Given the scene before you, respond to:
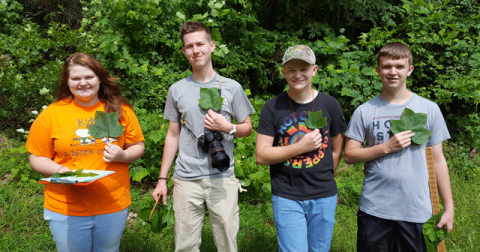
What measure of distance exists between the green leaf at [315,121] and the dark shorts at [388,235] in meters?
0.68

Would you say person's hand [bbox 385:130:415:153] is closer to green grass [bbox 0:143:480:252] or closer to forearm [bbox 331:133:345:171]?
forearm [bbox 331:133:345:171]

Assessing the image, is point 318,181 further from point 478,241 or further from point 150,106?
point 150,106

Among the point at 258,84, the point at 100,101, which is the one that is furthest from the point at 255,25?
the point at 100,101

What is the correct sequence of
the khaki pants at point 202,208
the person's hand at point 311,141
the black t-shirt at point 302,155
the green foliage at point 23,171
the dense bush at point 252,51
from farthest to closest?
the dense bush at point 252,51
the green foliage at point 23,171
the khaki pants at point 202,208
the black t-shirt at point 302,155
the person's hand at point 311,141

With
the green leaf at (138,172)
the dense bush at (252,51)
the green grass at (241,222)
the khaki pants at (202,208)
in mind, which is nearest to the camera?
the khaki pants at (202,208)

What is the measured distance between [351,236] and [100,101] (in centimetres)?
280

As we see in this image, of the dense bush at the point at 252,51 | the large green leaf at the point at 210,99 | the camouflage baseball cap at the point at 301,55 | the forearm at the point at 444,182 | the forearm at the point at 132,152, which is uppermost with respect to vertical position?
the dense bush at the point at 252,51

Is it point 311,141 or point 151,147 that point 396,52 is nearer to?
point 311,141

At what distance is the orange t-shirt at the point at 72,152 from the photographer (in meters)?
1.96

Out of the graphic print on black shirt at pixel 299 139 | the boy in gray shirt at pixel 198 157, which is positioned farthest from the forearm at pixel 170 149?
the graphic print on black shirt at pixel 299 139

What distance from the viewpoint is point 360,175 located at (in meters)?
4.72

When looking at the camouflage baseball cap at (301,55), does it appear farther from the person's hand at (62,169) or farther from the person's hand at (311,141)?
the person's hand at (62,169)

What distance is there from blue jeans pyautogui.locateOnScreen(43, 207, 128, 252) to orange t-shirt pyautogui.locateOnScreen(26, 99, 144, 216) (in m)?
0.04

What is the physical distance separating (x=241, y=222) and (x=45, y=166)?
2294 mm
